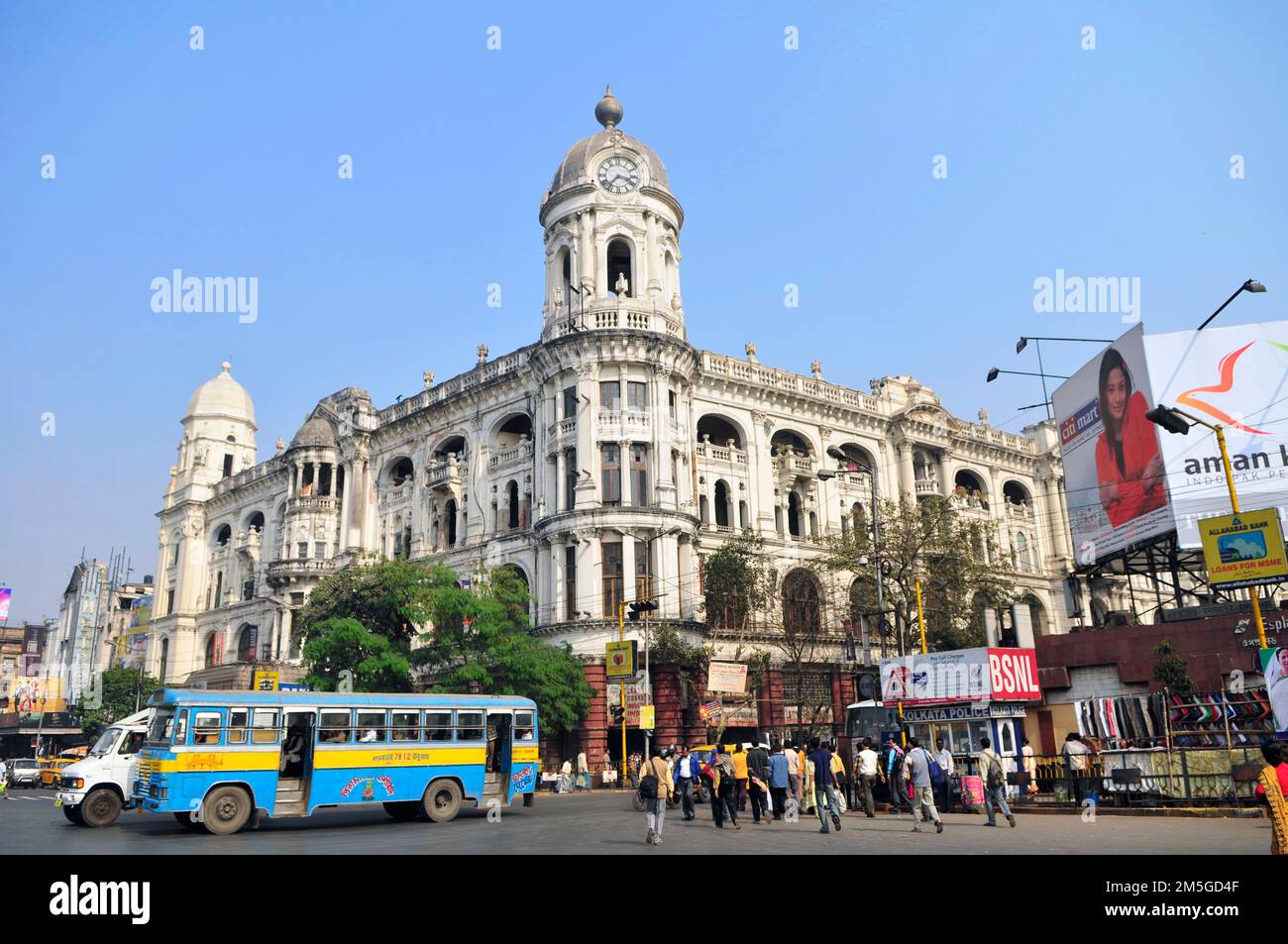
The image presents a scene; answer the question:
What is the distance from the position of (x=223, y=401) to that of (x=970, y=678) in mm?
67190

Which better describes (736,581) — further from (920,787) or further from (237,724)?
(237,724)

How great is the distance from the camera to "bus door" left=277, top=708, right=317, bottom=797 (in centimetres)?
1994

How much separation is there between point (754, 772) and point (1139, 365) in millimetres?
23109

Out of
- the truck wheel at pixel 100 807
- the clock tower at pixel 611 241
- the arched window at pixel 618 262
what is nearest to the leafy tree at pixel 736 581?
the clock tower at pixel 611 241

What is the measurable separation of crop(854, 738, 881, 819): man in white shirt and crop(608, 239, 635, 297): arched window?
28.1 m

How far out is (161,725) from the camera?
19.1 m

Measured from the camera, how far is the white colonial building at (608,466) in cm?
4269

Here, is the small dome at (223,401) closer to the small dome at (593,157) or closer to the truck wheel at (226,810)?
the small dome at (593,157)

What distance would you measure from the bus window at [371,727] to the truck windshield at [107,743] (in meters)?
6.55

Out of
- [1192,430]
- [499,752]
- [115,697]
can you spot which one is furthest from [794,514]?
[115,697]

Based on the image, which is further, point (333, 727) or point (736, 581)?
point (736, 581)

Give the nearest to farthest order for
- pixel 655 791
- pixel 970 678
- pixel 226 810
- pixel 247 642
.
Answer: pixel 655 791 → pixel 226 810 → pixel 970 678 → pixel 247 642

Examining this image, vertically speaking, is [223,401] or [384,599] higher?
[223,401]
